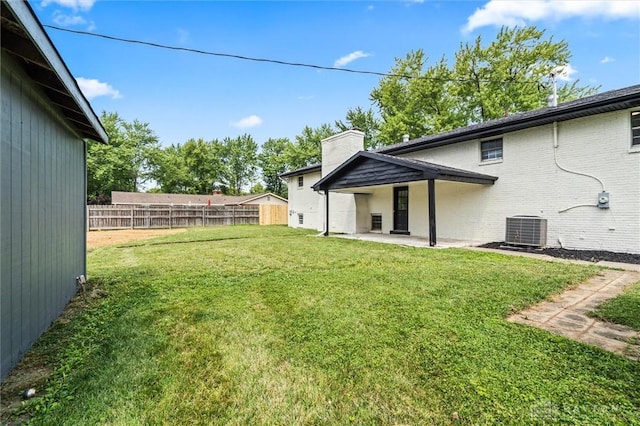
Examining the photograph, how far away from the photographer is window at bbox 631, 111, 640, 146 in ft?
22.7

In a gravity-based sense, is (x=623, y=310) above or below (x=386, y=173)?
below

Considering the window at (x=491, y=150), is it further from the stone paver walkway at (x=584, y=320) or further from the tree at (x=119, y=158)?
the tree at (x=119, y=158)

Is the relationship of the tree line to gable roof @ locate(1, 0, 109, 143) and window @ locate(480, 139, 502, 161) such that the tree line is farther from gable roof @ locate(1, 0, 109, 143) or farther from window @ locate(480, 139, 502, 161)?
gable roof @ locate(1, 0, 109, 143)

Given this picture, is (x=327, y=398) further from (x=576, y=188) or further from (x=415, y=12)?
(x=415, y=12)

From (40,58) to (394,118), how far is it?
2554 cm

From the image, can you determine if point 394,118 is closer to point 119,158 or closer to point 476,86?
point 476,86

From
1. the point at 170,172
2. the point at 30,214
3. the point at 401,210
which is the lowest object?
the point at 30,214

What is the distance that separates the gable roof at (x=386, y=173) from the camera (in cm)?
852

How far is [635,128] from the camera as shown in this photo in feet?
22.9

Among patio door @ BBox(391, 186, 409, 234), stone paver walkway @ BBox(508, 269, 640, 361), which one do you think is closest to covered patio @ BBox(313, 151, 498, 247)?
patio door @ BBox(391, 186, 409, 234)

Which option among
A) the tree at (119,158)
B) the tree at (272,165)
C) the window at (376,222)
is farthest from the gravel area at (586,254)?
the tree at (272,165)

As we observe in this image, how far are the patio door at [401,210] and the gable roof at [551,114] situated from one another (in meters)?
2.03

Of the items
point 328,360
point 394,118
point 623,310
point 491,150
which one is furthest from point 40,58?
point 394,118

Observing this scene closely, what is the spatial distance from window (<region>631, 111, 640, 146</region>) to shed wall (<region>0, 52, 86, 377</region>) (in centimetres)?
1083
